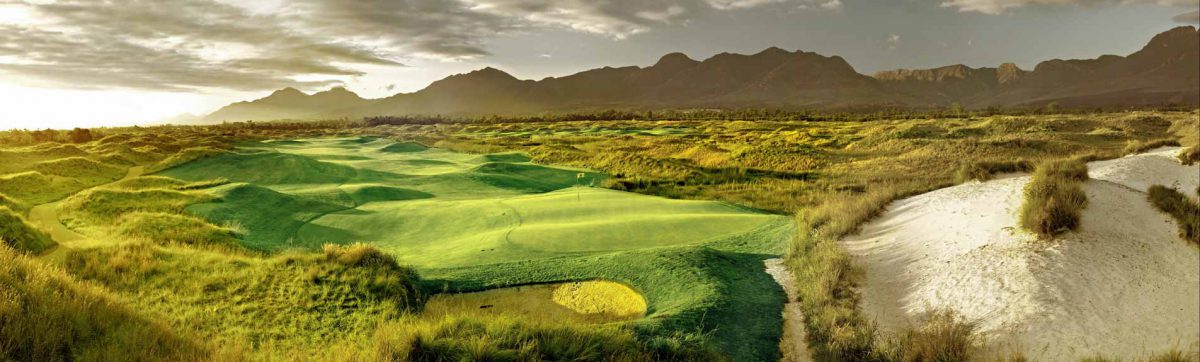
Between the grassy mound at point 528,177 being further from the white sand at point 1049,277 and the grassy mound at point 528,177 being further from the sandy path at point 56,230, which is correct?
the white sand at point 1049,277

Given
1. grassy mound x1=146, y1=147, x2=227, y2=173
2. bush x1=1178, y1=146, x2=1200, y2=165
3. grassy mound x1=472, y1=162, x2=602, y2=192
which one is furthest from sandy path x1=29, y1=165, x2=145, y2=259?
bush x1=1178, y1=146, x2=1200, y2=165

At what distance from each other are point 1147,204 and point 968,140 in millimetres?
24968

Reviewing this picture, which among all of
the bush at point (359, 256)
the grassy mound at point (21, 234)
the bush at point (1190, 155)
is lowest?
the bush at point (359, 256)

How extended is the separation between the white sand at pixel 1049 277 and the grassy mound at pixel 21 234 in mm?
15393

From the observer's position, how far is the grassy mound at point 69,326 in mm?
4926

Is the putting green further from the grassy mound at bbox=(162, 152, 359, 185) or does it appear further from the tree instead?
the tree

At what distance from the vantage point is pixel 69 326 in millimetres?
5406

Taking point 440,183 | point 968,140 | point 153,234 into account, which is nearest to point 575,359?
point 153,234

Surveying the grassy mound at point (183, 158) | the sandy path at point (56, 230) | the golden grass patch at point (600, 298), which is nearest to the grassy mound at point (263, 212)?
the sandy path at point (56, 230)

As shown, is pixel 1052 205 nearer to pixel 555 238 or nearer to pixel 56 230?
pixel 555 238

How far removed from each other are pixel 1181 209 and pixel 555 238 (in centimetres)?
1149

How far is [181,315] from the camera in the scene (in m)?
7.09

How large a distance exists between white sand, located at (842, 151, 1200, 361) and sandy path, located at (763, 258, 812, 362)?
1.04 metres

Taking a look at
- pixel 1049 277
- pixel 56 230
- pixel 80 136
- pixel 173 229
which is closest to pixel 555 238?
pixel 1049 277
